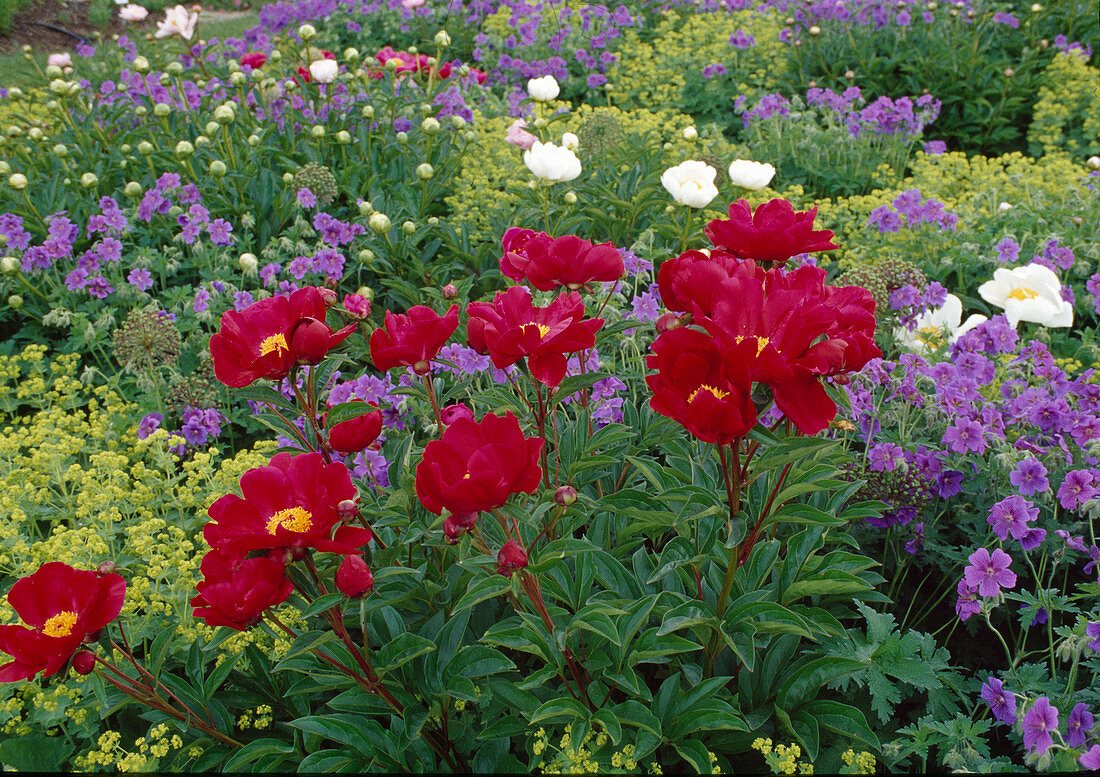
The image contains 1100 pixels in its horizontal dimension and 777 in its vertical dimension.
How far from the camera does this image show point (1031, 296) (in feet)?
9.43

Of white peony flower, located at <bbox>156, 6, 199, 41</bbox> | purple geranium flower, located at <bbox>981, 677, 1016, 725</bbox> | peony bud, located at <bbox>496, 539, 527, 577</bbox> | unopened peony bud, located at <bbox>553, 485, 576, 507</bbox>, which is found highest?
white peony flower, located at <bbox>156, 6, 199, 41</bbox>

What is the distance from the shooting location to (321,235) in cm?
381

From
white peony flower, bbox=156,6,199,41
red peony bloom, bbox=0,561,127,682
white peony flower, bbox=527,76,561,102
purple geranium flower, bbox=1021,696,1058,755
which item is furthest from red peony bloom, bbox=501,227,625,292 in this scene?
white peony flower, bbox=156,6,199,41

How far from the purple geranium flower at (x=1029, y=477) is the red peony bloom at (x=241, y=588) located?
1.76 metres

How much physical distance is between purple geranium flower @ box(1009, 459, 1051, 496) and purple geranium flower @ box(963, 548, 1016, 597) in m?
0.33

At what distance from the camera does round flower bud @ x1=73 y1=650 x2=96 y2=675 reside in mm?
1344

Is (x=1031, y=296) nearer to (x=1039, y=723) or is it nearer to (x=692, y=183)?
(x=692, y=183)

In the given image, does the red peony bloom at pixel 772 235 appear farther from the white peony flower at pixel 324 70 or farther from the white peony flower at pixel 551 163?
the white peony flower at pixel 324 70

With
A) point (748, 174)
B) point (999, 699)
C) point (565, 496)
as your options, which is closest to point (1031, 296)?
point (748, 174)

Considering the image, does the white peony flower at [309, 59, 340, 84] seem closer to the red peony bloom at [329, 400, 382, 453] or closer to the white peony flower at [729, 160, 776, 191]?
the white peony flower at [729, 160, 776, 191]

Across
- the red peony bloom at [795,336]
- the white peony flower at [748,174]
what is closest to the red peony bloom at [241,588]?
the red peony bloom at [795,336]

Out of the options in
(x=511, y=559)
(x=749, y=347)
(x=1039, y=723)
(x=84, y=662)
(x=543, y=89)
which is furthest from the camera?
(x=543, y=89)

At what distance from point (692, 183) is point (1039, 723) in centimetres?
200

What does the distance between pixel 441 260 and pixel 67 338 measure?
1844 millimetres
